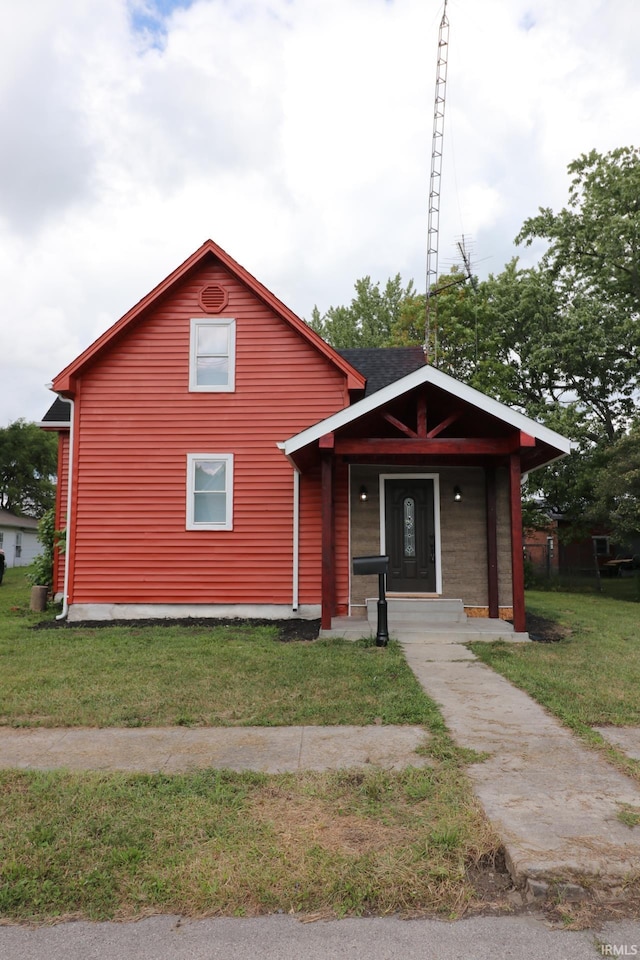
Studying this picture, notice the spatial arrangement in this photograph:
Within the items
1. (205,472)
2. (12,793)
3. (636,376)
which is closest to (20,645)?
(205,472)

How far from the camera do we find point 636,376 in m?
21.2

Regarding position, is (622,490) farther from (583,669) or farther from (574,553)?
(574,553)

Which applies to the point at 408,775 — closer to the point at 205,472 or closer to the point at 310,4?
the point at 205,472

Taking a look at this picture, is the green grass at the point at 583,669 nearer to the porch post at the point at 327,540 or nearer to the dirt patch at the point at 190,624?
the porch post at the point at 327,540

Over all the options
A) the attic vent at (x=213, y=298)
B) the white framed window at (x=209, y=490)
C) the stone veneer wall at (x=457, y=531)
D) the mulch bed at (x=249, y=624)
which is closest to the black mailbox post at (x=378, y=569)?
the mulch bed at (x=249, y=624)

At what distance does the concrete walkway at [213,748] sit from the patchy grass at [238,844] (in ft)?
0.74

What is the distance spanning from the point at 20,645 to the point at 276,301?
7.03 meters

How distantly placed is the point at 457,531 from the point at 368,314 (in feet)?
90.5

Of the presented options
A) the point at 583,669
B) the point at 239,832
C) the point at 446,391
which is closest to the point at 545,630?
the point at 583,669

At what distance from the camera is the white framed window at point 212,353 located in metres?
11.2

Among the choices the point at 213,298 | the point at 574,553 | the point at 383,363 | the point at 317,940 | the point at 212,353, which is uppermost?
the point at 213,298

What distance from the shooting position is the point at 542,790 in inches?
132

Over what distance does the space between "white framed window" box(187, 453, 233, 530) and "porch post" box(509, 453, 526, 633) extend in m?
4.96

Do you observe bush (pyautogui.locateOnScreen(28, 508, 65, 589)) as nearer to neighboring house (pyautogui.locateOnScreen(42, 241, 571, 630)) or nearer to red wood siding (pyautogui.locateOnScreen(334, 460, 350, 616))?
neighboring house (pyautogui.locateOnScreen(42, 241, 571, 630))
